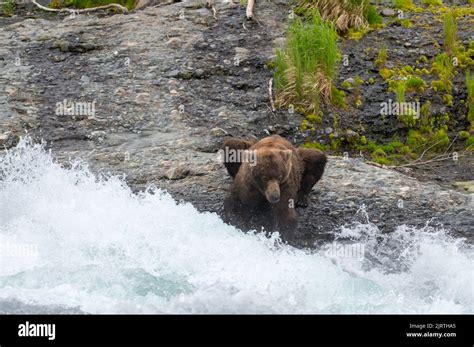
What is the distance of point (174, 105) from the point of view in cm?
1186

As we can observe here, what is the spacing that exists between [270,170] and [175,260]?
122 cm

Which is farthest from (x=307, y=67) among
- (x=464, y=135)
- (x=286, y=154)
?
(x=286, y=154)

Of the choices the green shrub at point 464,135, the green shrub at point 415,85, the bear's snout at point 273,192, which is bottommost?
the green shrub at point 464,135

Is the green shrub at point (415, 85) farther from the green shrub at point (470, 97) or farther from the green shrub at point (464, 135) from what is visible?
the green shrub at point (464, 135)

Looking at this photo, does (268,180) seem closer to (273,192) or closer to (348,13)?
(273,192)

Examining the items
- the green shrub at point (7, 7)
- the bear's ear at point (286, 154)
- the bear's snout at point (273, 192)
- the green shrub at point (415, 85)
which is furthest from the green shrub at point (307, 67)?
the green shrub at point (7, 7)

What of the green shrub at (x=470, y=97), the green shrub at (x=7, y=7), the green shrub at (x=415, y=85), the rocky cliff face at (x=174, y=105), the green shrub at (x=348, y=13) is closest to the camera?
the rocky cliff face at (x=174, y=105)

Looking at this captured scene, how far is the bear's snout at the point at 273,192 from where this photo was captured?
338 inches

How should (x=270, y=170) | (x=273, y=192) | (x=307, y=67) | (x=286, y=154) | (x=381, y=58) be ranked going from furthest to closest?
(x=381, y=58) → (x=307, y=67) → (x=286, y=154) → (x=270, y=170) → (x=273, y=192)

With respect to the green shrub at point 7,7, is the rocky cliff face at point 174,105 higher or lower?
lower

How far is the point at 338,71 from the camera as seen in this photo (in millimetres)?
12688

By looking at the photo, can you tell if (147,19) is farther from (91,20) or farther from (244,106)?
(244,106)

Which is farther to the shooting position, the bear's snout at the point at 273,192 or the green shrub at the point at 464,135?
the green shrub at the point at 464,135

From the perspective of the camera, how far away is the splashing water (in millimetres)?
7543
